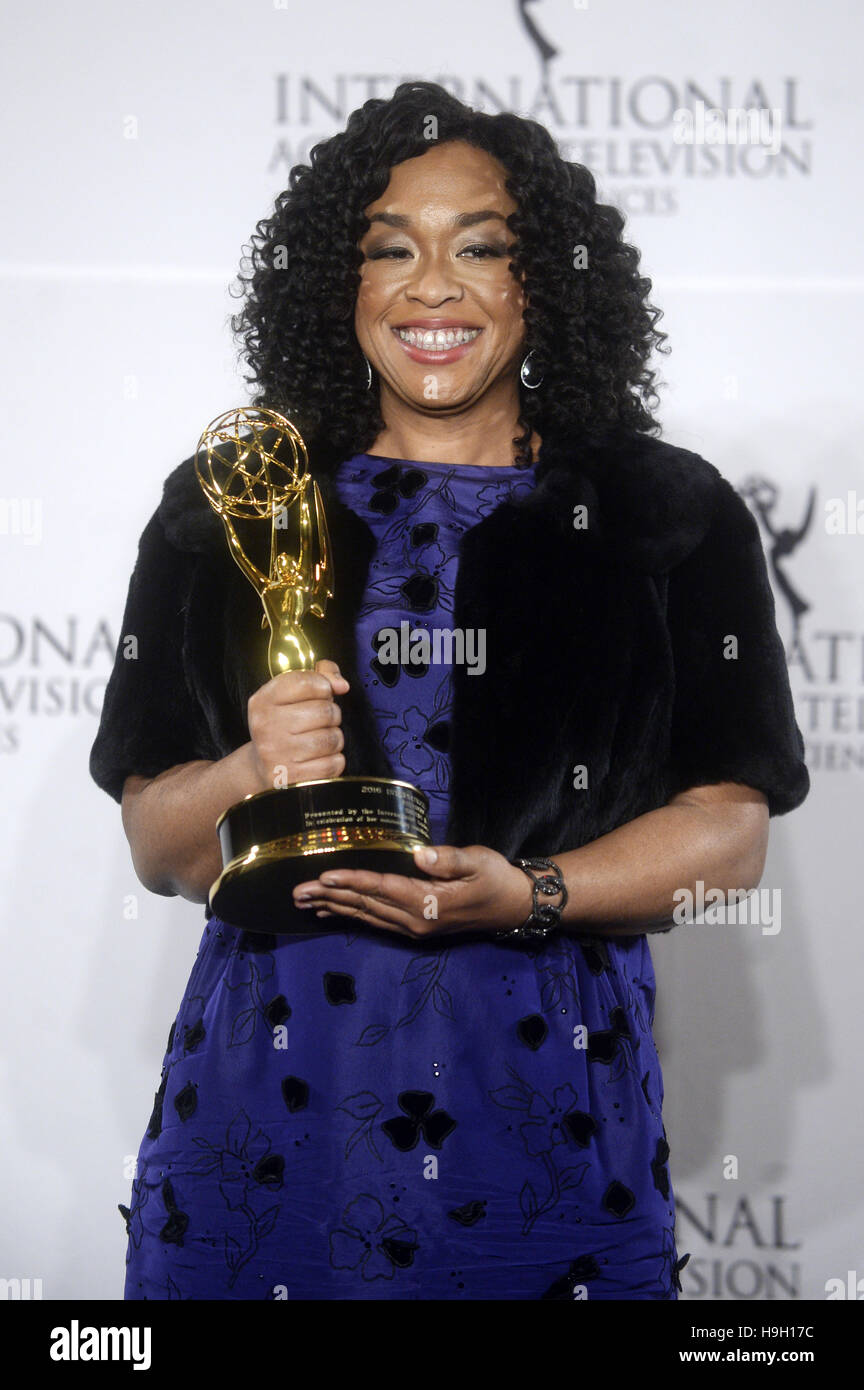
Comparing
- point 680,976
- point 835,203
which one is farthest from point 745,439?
point 680,976

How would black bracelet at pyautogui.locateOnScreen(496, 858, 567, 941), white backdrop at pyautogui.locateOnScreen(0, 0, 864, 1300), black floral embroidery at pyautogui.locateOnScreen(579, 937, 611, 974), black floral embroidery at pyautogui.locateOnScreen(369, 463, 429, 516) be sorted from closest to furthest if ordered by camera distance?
black bracelet at pyautogui.locateOnScreen(496, 858, 567, 941) → black floral embroidery at pyautogui.locateOnScreen(579, 937, 611, 974) → black floral embroidery at pyautogui.locateOnScreen(369, 463, 429, 516) → white backdrop at pyautogui.locateOnScreen(0, 0, 864, 1300)

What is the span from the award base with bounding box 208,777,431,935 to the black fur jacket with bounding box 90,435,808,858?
16 cm

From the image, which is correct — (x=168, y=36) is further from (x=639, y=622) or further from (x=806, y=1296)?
(x=806, y=1296)

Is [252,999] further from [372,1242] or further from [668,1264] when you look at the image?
[668,1264]

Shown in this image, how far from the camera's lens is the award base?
4.17ft

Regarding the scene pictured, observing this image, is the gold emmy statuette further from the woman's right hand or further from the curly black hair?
the curly black hair

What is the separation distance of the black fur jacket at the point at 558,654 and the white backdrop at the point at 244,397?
2.81ft

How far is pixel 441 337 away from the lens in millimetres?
1603

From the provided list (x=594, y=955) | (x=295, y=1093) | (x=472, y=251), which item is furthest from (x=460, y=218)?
(x=295, y=1093)

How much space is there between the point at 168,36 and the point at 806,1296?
6.64ft

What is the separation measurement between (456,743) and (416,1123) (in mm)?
320

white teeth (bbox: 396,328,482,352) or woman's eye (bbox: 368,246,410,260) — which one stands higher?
woman's eye (bbox: 368,246,410,260)
